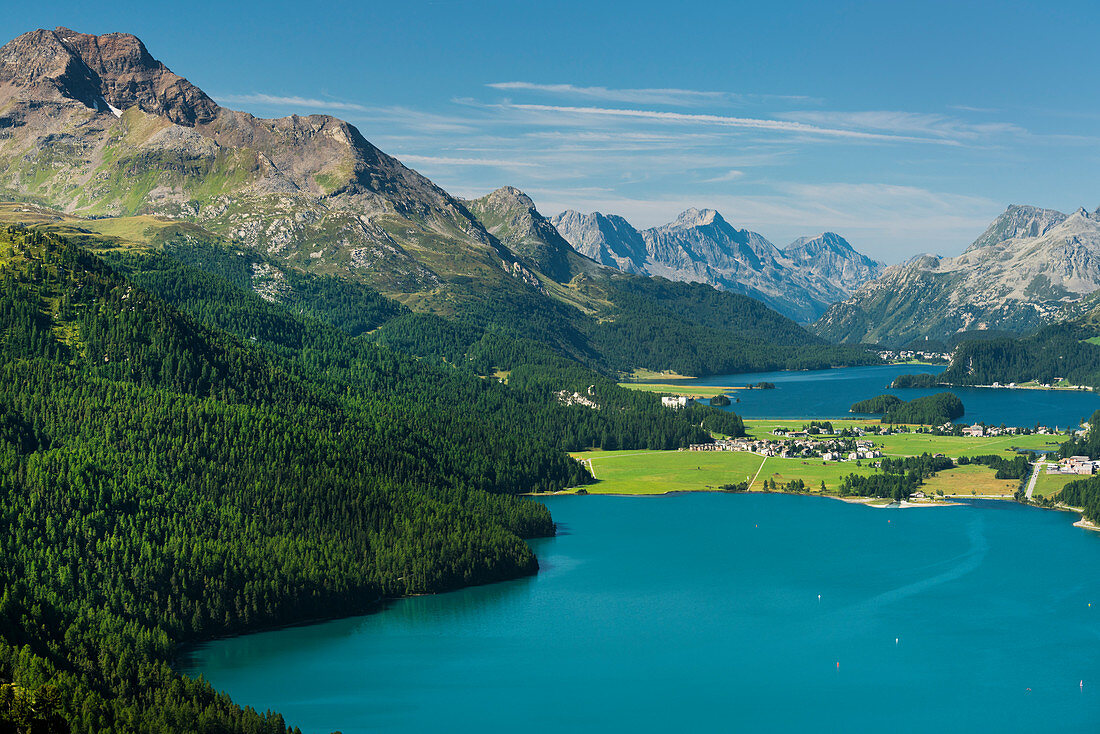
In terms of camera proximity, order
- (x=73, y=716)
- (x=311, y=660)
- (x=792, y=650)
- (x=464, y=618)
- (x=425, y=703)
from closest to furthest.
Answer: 1. (x=73, y=716)
2. (x=425, y=703)
3. (x=311, y=660)
4. (x=792, y=650)
5. (x=464, y=618)

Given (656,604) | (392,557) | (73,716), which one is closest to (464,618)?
(392,557)

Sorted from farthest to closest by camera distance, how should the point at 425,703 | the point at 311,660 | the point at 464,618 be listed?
the point at 464,618 → the point at 311,660 → the point at 425,703

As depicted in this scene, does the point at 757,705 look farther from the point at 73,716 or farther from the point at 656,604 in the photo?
the point at 73,716

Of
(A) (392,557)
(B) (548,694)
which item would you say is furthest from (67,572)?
(B) (548,694)

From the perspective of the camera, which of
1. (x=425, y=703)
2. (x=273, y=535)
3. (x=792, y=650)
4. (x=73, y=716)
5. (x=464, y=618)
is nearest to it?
(x=73, y=716)

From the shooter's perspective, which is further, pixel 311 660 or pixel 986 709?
pixel 311 660

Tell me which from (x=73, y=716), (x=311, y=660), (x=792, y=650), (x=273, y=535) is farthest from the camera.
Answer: (x=273, y=535)

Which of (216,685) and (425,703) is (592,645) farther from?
(216,685)

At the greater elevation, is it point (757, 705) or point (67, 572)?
point (67, 572)

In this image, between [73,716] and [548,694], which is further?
[548,694]
